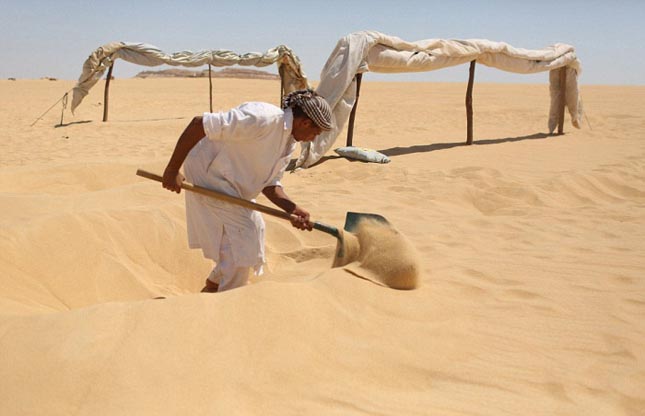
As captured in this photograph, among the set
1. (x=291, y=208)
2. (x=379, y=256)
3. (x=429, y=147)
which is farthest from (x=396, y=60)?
(x=379, y=256)

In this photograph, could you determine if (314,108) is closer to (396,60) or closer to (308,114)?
(308,114)

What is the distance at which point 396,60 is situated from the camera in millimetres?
8758

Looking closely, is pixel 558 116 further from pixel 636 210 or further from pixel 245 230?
pixel 245 230

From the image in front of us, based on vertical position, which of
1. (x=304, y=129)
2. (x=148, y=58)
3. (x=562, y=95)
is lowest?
(x=304, y=129)

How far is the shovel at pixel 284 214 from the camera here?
3.12 m

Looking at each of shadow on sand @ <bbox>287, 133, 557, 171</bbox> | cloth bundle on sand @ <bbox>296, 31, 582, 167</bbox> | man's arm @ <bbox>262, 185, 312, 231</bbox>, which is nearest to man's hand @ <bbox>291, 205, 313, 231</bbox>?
man's arm @ <bbox>262, 185, 312, 231</bbox>

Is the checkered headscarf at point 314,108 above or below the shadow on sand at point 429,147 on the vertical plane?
above

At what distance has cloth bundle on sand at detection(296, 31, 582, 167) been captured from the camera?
7.98m

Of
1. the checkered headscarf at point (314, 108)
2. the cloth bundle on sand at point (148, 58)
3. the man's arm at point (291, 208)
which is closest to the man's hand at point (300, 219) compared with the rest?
the man's arm at point (291, 208)

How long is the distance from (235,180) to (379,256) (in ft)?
2.99

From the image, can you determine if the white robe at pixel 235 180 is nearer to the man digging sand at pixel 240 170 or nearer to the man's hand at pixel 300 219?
the man digging sand at pixel 240 170

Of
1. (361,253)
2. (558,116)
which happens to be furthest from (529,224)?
(558,116)

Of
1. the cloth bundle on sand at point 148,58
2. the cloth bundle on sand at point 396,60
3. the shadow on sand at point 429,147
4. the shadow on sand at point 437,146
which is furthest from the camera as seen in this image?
the cloth bundle on sand at point 148,58

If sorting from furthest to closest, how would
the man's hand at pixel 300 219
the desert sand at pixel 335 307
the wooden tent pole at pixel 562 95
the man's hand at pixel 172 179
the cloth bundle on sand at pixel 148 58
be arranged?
the cloth bundle on sand at pixel 148 58 < the wooden tent pole at pixel 562 95 < the man's hand at pixel 300 219 < the man's hand at pixel 172 179 < the desert sand at pixel 335 307
